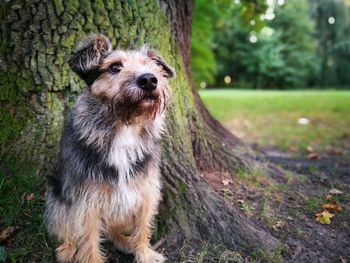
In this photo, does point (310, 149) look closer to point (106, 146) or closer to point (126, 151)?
point (126, 151)

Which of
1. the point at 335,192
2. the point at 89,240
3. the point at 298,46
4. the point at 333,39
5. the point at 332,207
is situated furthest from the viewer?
the point at 298,46

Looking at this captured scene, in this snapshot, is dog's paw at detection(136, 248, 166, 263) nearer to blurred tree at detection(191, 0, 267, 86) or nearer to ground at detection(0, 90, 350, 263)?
ground at detection(0, 90, 350, 263)

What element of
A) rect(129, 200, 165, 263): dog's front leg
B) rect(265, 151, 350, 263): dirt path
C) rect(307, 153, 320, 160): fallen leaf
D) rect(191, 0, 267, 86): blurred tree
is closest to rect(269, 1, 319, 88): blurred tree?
rect(191, 0, 267, 86): blurred tree

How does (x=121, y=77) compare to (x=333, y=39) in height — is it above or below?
below

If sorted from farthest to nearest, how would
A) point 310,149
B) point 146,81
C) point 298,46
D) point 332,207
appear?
point 298,46 → point 310,149 → point 332,207 → point 146,81

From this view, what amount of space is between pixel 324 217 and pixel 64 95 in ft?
10.5

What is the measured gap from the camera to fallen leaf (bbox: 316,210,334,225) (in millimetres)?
4281

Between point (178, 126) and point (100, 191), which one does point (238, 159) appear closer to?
point (178, 126)

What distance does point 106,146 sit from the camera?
3.36m

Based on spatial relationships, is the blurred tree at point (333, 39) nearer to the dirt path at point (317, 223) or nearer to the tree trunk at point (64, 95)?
the dirt path at point (317, 223)

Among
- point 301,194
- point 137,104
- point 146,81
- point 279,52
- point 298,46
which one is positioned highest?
point 298,46

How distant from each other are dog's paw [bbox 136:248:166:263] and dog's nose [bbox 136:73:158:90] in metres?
1.69

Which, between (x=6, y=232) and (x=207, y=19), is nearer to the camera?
(x=6, y=232)

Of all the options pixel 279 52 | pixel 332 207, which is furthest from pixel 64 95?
pixel 279 52
